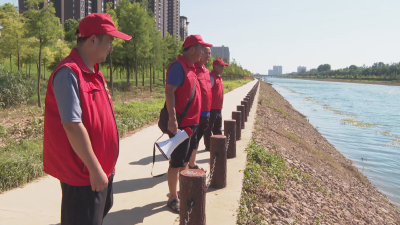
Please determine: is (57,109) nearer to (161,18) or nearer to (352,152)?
(352,152)

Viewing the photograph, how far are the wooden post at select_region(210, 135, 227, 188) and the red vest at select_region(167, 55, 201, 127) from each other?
106 cm

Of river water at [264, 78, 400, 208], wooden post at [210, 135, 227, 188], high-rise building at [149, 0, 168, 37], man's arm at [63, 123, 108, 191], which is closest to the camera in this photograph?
man's arm at [63, 123, 108, 191]

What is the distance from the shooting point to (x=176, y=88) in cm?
360

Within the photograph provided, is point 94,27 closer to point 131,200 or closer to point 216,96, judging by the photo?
point 131,200

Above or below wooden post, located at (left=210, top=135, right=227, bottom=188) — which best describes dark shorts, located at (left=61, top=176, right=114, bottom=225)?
above

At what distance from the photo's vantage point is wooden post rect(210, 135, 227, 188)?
15.3 feet

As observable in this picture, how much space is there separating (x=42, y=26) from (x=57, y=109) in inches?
609

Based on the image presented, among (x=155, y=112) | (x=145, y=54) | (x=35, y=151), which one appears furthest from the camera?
(x=145, y=54)

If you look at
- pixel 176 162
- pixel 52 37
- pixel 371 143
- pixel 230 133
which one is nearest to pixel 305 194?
pixel 230 133

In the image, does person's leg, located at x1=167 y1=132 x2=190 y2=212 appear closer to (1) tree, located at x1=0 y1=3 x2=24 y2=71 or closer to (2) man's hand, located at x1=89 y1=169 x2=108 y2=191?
(2) man's hand, located at x1=89 y1=169 x2=108 y2=191

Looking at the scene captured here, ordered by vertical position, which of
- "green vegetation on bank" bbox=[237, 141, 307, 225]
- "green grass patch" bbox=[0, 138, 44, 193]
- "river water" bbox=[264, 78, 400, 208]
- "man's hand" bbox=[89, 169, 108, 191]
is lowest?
"river water" bbox=[264, 78, 400, 208]

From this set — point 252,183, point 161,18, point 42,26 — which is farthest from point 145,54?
point 161,18

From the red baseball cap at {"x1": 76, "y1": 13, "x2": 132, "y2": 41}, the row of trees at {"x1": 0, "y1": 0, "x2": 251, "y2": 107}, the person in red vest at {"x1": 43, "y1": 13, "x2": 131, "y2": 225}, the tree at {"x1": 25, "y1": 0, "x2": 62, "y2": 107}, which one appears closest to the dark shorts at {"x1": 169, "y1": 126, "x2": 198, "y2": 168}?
the person in red vest at {"x1": 43, "y1": 13, "x2": 131, "y2": 225}

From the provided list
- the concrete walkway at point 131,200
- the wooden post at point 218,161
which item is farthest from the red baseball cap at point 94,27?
the wooden post at point 218,161
